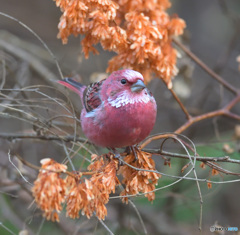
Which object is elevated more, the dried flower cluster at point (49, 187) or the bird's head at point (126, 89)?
the bird's head at point (126, 89)

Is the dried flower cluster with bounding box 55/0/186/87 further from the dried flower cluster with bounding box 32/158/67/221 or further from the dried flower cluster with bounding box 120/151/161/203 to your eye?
the dried flower cluster with bounding box 32/158/67/221

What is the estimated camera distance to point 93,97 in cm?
332

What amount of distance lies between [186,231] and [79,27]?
3.19m

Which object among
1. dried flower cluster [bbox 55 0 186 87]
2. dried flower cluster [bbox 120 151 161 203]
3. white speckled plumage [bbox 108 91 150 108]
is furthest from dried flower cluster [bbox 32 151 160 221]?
dried flower cluster [bbox 55 0 186 87]

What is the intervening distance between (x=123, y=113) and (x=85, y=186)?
83cm

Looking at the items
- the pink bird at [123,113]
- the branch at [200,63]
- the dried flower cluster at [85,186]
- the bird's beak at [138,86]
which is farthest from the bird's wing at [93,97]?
the branch at [200,63]

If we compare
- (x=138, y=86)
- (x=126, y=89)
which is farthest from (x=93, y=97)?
(x=138, y=86)

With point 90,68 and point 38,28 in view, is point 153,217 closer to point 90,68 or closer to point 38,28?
point 90,68

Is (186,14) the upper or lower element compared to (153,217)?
upper

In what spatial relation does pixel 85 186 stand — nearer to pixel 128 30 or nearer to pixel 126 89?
pixel 126 89

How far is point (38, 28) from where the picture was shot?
704 cm

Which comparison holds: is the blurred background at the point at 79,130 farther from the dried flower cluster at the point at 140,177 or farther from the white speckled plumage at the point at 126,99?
the dried flower cluster at the point at 140,177

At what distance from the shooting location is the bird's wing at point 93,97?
10.7ft

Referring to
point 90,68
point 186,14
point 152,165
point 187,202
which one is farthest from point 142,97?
point 186,14
